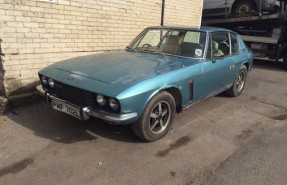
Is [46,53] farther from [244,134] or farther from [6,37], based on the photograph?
[244,134]

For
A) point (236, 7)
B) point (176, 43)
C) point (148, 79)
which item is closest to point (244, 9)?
point (236, 7)

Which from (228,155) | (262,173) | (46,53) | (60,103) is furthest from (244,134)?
(46,53)

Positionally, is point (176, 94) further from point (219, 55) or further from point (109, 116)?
point (219, 55)

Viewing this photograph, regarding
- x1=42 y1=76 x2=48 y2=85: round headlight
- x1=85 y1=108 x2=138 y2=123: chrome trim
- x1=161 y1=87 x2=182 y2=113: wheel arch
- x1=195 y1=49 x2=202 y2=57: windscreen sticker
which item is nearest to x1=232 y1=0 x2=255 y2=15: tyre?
x1=195 y1=49 x2=202 y2=57: windscreen sticker

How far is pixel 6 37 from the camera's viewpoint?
447cm

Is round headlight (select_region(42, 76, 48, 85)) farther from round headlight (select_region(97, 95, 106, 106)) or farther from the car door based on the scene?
the car door

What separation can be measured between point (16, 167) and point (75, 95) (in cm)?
104


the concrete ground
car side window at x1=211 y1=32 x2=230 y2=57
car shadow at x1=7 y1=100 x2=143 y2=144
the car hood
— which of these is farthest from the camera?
car side window at x1=211 y1=32 x2=230 y2=57

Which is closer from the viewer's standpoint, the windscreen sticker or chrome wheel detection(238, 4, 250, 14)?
the windscreen sticker

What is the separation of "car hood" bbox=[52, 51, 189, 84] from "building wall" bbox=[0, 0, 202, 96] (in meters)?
1.07

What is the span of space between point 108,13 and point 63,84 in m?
3.13

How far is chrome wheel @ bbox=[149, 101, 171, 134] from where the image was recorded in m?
3.70

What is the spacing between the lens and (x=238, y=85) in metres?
6.10

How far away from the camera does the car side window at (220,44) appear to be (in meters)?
4.71
